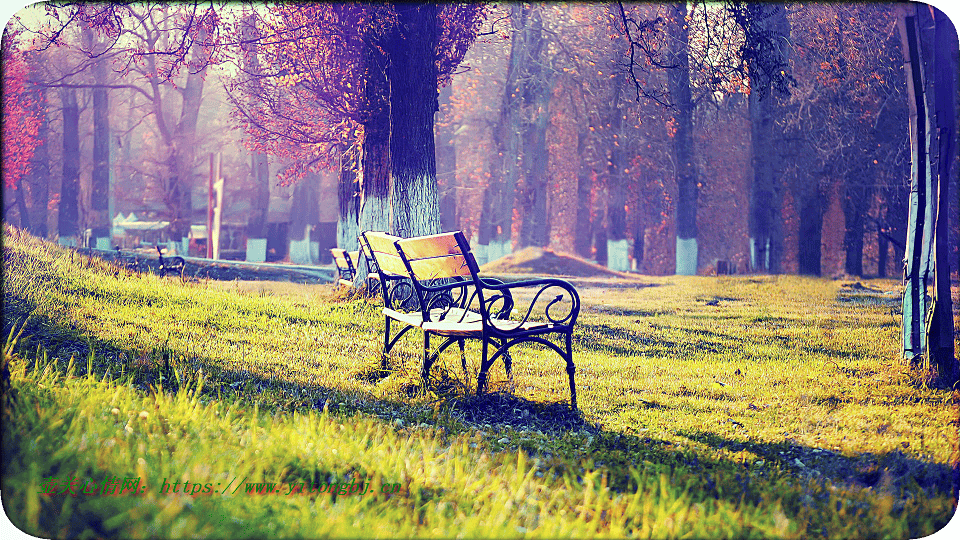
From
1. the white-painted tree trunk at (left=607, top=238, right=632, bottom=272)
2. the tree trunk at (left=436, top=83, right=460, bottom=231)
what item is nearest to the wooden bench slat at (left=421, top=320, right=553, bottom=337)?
the tree trunk at (left=436, top=83, right=460, bottom=231)

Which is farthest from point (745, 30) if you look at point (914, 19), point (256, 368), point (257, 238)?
point (257, 238)

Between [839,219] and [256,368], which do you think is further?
[839,219]

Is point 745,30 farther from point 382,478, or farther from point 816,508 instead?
point 382,478

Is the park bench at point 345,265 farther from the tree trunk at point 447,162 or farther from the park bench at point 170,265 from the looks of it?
the park bench at point 170,265

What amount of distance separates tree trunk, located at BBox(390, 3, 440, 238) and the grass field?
3.45 feet

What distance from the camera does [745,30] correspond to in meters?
5.95

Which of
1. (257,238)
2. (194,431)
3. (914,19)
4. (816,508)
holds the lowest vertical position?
(816,508)

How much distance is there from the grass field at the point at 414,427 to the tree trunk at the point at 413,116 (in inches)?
41.4

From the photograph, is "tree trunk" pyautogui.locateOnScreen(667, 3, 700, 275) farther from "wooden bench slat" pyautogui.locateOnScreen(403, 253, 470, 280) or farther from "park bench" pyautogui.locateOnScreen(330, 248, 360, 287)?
"wooden bench slat" pyautogui.locateOnScreen(403, 253, 470, 280)

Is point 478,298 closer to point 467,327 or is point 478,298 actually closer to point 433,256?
point 467,327

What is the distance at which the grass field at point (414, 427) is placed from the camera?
2568 mm

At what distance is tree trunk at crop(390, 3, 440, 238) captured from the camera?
650 centimetres

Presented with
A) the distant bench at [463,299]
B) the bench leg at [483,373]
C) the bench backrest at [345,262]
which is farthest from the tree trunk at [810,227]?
the bench leg at [483,373]

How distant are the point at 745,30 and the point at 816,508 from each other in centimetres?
457
